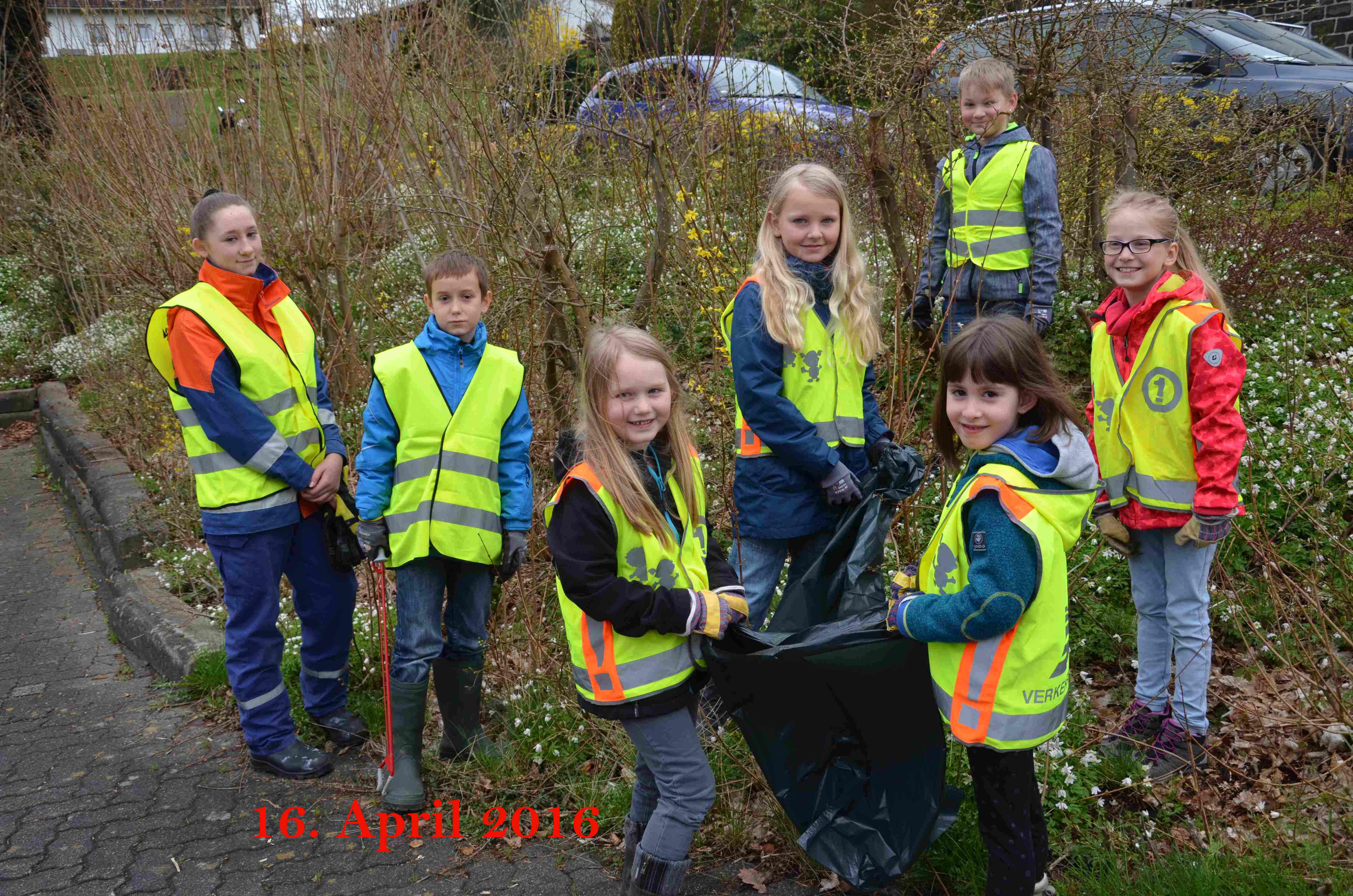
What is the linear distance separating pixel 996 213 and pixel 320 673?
11.6ft

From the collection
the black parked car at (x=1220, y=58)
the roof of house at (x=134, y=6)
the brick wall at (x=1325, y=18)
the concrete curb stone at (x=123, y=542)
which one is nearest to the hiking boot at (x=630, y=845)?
the concrete curb stone at (x=123, y=542)

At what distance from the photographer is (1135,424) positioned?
11.2ft

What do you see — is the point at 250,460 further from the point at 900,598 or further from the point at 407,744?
the point at 900,598

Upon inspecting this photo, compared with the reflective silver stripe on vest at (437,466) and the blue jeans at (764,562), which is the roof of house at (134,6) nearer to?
the reflective silver stripe on vest at (437,466)

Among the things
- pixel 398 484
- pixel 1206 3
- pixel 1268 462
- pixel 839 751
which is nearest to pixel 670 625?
pixel 839 751

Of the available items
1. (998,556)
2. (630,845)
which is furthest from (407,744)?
(998,556)

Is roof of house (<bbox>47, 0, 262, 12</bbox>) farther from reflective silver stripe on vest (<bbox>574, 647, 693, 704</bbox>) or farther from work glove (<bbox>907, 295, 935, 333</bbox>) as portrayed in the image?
reflective silver stripe on vest (<bbox>574, 647, 693, 704</bbox>)

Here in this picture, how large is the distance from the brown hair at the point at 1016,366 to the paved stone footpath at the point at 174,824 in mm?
1636

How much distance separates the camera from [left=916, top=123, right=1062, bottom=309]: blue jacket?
4660 millimetres

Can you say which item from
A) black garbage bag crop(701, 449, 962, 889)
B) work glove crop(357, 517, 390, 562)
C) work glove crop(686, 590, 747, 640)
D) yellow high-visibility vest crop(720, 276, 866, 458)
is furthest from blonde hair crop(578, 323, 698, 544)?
work glove crop(357, 517, 390, 562)

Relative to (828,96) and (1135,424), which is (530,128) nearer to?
(828,96)

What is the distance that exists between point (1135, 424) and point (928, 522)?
78.6 inches

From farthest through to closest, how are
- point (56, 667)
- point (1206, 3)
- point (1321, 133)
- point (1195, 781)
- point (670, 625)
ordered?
point (1321, 133), point (1206, 3), point (56, 667), point (1195, 781), point (670, 625)

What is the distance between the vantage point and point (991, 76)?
4.61 meters
